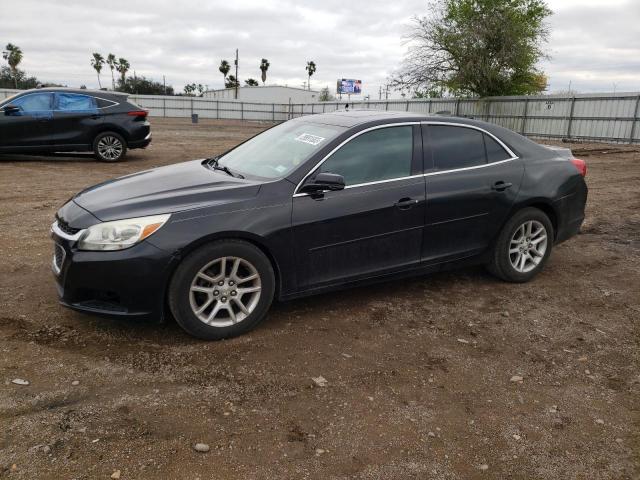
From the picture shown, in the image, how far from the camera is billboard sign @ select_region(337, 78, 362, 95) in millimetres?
88500

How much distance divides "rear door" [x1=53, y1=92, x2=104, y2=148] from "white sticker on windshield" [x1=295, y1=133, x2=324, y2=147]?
9.46 metres

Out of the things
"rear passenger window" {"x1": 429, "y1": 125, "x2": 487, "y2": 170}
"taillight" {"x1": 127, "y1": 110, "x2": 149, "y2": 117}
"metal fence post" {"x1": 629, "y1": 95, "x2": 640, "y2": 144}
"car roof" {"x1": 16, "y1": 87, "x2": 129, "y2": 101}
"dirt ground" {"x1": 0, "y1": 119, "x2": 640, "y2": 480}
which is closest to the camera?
"dirt ground" {"x1": 0, "y1": 119, "x2": 640, "y2": 480}

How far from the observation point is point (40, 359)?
3.40 metres

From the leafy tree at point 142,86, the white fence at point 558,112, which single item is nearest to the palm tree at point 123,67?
the leafy tree at point 142,86

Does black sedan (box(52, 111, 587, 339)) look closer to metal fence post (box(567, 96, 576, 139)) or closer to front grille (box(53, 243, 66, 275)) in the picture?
front grille (box(53, 243, 66, 275))

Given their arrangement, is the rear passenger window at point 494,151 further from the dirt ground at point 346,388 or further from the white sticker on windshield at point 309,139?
the white sticker on windshield at point 309,139

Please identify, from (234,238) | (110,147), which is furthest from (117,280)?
(110,147)

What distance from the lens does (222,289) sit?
3.67m

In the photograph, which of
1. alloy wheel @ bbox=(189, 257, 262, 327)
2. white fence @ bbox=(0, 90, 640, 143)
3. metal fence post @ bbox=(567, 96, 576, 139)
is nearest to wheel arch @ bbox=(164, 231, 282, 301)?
alloy wheel @ bbox=(189, 257, 262, 327)

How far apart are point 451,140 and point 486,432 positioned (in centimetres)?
266

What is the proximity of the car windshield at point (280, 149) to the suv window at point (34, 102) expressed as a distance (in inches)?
352

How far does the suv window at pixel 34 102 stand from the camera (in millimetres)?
11703

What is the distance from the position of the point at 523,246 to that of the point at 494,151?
0.95 m

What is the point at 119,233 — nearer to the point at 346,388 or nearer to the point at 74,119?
the point at 346,388
